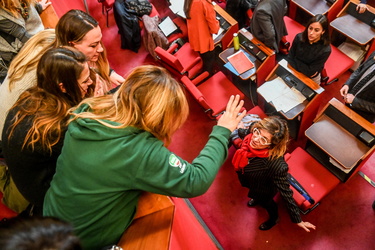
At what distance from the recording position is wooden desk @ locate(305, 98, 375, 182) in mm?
3184

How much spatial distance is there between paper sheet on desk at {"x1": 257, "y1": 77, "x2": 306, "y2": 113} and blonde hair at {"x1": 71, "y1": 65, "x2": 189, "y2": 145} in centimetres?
228

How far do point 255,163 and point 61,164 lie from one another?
1.70 m

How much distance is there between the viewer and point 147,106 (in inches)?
57.9

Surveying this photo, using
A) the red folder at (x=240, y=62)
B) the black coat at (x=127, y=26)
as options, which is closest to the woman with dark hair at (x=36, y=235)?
the red folder at (x=240, y=62)

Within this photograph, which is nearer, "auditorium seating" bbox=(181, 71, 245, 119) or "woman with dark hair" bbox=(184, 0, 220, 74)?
"woman with dark hair" bbox=(184, 0, 220, 74)

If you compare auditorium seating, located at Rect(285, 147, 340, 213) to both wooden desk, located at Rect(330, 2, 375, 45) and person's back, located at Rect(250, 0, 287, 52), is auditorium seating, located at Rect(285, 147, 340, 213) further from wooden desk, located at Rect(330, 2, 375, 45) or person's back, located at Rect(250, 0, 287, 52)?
wooden desk, located at Rect(330, 2, 375, 45)

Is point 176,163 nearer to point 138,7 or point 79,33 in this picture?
point 79,33

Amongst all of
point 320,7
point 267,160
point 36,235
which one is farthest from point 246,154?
point 320,7

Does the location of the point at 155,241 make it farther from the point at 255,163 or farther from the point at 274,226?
the point at 274,226

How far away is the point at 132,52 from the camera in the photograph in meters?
5.40

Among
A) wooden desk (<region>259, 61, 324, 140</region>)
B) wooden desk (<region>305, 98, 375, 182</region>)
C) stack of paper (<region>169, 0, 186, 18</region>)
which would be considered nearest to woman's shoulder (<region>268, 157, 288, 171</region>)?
wooden desk (<region>305, 98, 375, 182</region>)

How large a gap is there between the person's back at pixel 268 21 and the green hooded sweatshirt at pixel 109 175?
289 centimetres

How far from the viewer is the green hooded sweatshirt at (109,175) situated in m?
1.42

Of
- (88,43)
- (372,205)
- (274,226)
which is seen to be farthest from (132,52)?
(372,205)
